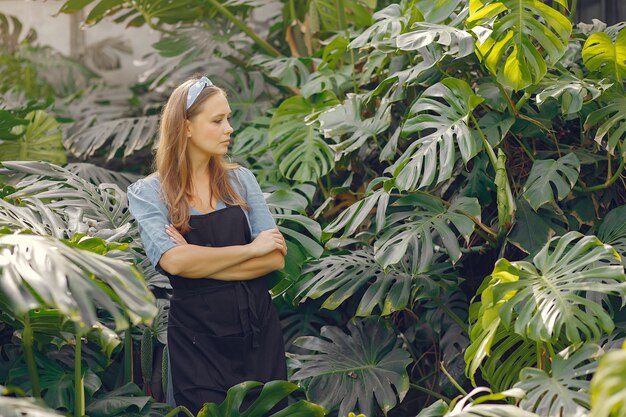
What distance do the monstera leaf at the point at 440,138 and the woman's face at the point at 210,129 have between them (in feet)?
2.27

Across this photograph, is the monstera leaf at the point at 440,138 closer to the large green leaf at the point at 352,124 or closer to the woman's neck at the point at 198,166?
the large green leaf at the point at 352,124

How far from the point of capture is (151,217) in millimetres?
3318

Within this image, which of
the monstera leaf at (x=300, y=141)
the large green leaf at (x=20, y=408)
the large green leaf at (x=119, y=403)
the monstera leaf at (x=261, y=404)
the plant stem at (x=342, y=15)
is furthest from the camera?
the plant stem at (x=342, y=15)

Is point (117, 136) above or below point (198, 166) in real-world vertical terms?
below

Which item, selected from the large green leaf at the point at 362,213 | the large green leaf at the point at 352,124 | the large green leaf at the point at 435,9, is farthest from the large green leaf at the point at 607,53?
the large green leaf at the point at 362,213

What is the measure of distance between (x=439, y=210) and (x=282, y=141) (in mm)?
1131

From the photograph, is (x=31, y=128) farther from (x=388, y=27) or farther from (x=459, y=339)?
(x=459, y=339)

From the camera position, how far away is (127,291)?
264 centimetres

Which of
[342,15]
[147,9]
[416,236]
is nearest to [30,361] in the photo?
[416,236]

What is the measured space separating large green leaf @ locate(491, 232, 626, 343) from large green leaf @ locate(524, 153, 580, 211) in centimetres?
46

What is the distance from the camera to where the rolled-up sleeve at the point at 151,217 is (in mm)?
3262

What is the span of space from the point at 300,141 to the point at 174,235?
1504 mm

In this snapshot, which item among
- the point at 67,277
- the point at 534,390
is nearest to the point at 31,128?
the point at 67,277

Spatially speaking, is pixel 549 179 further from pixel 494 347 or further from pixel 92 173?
pixel 92 173
